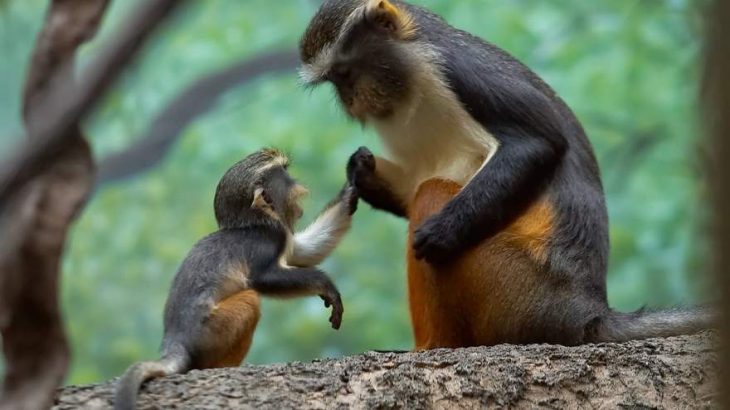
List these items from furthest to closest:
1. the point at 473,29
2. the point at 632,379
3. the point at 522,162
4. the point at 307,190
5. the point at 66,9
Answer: the point at 473,29
the point at 307,190
the point at 522,162
the point at 632,379
the point at 66,9

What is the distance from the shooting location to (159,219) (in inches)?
372

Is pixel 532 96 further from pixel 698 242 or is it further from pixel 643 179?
pixel 643 179

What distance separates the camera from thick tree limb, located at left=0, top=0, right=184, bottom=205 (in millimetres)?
1439

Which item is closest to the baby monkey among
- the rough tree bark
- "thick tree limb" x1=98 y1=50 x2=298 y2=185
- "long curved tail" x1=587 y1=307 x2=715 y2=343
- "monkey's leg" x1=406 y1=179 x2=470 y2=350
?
the rough tree bark

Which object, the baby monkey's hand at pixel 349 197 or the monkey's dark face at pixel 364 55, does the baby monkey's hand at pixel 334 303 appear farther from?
the monkey's dark face at pixel 364 55

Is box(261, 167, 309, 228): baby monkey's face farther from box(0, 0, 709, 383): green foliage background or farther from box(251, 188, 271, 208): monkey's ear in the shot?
box(0, 0, 709, 383): green foliage background

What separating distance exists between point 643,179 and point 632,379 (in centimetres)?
614

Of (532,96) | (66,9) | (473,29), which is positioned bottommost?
(66,9)

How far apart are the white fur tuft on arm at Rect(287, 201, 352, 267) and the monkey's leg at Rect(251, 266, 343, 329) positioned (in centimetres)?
36

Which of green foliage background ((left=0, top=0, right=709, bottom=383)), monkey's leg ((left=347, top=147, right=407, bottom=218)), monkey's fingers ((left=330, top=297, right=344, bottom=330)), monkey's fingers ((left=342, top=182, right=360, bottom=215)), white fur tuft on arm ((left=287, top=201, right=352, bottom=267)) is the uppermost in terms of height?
green foliage background ((left=0, top=0, right=709, bottom=383))

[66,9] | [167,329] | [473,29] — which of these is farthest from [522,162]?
[473,29]

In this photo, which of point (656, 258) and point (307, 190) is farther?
point (656, 258)

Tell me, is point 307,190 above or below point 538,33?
below

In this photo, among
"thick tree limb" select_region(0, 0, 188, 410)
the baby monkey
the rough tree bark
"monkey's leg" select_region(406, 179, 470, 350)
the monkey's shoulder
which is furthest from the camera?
"monkey's leg" select_region(406, 179, 470, 350)
